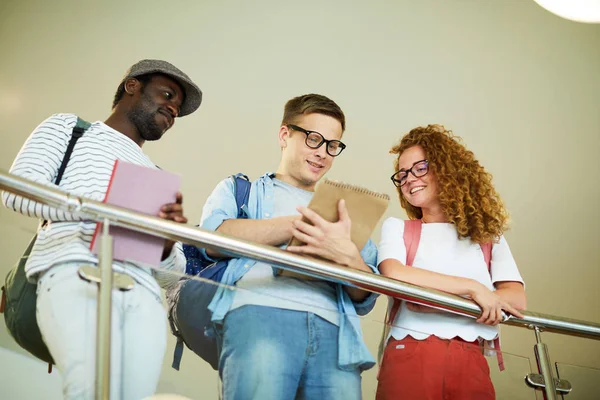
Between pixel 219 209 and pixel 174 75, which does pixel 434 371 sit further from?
pixel 174 75

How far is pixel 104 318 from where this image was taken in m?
1.58

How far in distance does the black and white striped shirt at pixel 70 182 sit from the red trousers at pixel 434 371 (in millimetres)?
746

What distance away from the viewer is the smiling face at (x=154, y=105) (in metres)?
2.54

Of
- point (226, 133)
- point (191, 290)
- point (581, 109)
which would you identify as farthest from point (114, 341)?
point (581, 109)

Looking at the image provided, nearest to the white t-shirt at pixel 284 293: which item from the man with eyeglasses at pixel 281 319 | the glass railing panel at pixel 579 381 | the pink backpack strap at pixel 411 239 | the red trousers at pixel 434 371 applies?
the man with eyeglasses at pixel 281 319

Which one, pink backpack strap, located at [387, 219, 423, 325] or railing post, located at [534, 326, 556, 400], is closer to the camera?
railing post, located at [534, 326, 556, 400]

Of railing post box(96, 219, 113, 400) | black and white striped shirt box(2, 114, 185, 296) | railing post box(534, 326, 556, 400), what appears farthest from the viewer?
railing post box(534, 326, 556, 400)

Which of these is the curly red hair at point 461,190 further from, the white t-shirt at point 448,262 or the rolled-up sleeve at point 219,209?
the rolled-up sleeve at point 219,209

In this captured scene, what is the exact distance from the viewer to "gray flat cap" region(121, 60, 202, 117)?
2621mm

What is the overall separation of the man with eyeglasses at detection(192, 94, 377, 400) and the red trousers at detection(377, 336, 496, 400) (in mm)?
144

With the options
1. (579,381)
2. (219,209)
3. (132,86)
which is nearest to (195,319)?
(219,209)

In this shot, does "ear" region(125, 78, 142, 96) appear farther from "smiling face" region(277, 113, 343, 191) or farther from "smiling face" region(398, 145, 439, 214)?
Answer: "smiling face" region(398, 145, 439, 214)

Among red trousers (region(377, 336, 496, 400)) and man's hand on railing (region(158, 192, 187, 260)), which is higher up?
man's hand on railing (region(158, 192, 187, 260))

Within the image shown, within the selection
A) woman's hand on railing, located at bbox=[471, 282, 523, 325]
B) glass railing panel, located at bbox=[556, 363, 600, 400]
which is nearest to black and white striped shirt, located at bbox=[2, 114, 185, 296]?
woman's hand on railing, located at bbox=[471, 282, 523, 325]
